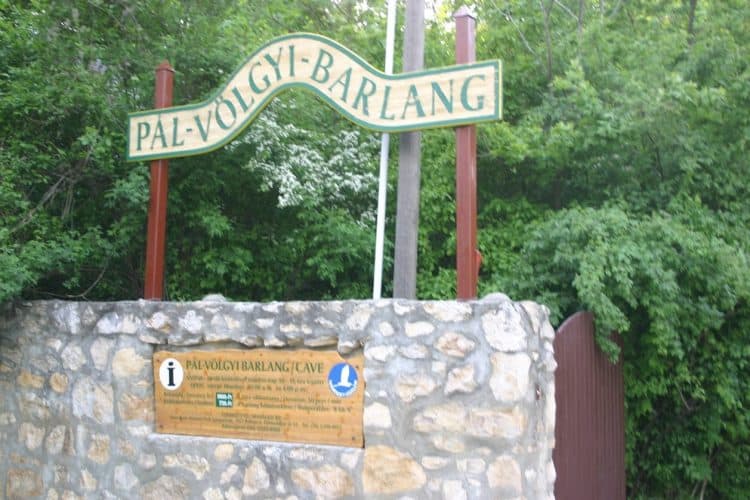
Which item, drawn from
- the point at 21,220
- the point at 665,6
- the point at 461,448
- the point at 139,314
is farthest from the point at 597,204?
the point at 21,220

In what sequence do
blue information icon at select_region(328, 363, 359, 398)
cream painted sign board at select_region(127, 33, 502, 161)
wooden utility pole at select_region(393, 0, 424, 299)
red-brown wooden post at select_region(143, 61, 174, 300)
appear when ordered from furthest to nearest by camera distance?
red-brown wooden post at select_region(143, 61, 174, 300)
wooden utility pole at select_region(393, 0, 424, 299)
cream painted sign board at select_region(127, 33, 502, 161)
blue information icon at select_region(328, 363, 359, 398)

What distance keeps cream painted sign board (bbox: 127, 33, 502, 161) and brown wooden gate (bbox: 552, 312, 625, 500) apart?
5.25 feet

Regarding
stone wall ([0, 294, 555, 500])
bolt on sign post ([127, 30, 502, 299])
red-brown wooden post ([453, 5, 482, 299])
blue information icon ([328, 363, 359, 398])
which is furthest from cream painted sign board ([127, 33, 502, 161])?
blue information icon ([328, 363, 359, 398])

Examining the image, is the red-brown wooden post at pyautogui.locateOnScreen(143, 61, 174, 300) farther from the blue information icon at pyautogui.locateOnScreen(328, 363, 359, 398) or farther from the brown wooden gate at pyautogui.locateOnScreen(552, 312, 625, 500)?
the brown wooden gate at pyautogui.locateOnScreen(552, 312, 625, 500)

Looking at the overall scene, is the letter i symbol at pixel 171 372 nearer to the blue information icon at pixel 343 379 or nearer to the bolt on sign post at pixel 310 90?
the bolt on sign post at pixel 310 90

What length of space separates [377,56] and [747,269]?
15.4ft

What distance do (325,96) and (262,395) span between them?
199 centimetres

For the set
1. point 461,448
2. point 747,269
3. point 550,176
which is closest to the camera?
point 461,448

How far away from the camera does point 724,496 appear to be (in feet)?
21.1

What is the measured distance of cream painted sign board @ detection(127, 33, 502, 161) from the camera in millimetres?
4770

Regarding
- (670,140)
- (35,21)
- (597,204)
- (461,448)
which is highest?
(35,21)

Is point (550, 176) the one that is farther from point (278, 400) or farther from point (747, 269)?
point (278, 400)

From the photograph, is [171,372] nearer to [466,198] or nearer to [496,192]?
[466,198]

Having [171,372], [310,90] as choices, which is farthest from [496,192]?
[171,372]
